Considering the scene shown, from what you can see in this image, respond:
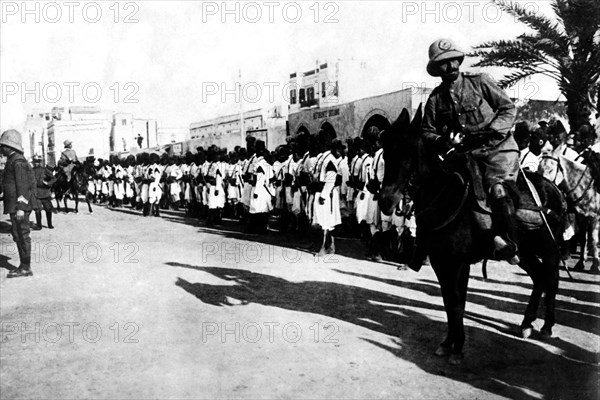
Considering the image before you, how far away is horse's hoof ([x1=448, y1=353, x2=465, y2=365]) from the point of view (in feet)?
16.2

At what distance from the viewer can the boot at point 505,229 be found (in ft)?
16.8

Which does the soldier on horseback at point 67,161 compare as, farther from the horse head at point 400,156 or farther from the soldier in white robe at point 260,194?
the horse head at point 400,156

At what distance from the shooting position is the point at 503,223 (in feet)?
17.0

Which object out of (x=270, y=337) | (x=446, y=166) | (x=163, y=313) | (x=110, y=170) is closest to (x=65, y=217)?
(x=110, y=170)

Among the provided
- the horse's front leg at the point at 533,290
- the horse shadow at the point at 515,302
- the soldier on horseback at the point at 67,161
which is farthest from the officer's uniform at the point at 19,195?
the soldier on horseback at the point at 67,161

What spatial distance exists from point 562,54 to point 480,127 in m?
9.53

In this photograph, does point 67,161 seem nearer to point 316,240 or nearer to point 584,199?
point 316,240

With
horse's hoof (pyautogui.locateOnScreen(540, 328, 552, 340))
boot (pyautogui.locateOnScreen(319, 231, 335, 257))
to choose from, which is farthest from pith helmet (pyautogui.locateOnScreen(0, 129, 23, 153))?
horse's hoof (pyautogui.locateOnScreen(540, 328, 552, 340))

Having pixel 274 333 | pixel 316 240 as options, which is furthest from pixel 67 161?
pixel 274 333

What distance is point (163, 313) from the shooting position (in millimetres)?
6625

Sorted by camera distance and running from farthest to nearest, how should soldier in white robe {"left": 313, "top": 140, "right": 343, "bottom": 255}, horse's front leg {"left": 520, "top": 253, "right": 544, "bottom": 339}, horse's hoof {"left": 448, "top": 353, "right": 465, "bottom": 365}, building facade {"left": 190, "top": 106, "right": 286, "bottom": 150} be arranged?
building facade {"left": 190, "top": 106, "right": 286, "bottom": 150} < soldier in white robe {"left": 313, "top": 140, "right": 343, "bottom": 255} < horse's front leg {"left": 520, "top": 253, "right": 544, "bottom": 339} < horse's hoof {"left": 448, "top": 353, "right": 465, "bottom": 365}

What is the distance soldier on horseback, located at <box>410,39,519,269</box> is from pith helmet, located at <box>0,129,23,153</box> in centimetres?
656

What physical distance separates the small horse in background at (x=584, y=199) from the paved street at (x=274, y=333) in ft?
2.40

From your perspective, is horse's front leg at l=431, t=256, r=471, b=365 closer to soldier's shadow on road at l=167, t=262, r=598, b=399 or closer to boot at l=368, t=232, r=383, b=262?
soldier's shadow on road at l=167, t=262, r=598, b=399
